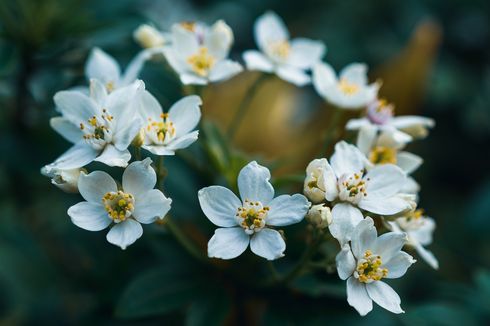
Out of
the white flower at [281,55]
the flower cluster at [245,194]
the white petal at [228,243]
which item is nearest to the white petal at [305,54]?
the white flower at [281,55]

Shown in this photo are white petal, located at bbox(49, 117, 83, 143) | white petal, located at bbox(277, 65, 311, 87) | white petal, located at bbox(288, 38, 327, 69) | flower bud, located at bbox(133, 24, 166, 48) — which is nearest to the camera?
white petal, located at bbox(49, 117, 83, 143)

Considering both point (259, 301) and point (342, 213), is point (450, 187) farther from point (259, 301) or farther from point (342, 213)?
point (342, 213)

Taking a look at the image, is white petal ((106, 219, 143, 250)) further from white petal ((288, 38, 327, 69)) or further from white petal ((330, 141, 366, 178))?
white petal ((288, 38, 327, 69))

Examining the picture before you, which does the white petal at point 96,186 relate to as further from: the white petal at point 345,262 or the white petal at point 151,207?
the white petal at point 345,262

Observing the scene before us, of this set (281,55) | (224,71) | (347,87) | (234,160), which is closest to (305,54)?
(281,55)

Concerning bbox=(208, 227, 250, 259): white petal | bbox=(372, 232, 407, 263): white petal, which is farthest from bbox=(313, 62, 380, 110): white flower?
bbox=(208, 227, 250, 259): white petal
